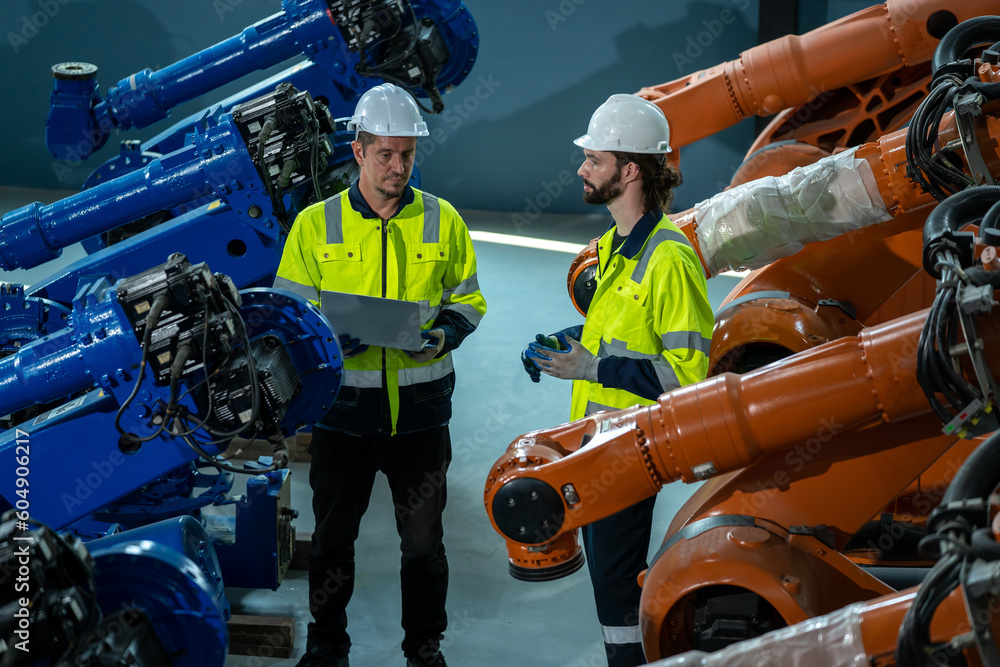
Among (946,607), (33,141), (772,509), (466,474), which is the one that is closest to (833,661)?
(946,607)

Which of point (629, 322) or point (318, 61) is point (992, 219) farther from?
point (318, 61)

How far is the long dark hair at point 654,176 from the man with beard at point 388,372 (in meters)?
0.77

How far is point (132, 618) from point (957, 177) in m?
2.81

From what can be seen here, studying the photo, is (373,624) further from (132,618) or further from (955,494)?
(955,494)

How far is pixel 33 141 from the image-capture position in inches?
414

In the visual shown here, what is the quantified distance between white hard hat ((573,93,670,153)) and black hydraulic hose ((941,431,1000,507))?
1.77m

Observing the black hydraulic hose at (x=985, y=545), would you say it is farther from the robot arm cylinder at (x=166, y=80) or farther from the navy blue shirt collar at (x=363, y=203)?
the robot arm cylinder at (x=166, y=80)

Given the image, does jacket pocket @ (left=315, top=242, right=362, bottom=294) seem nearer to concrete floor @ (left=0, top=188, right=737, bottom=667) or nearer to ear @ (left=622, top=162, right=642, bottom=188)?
ear @ (left=622, top=162, right=642, bottom=188)

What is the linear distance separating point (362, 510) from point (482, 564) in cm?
100

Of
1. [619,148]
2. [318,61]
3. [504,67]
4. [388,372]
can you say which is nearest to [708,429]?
[619,148]

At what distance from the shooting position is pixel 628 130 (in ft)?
11.6

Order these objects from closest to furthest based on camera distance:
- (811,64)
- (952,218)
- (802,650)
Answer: (802,650)
(952,218)
(811,64)

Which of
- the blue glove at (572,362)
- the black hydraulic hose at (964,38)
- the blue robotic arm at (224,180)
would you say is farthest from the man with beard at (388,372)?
the black hydraulic hose at (964,38)

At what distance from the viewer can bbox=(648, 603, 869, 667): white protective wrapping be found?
216cm
